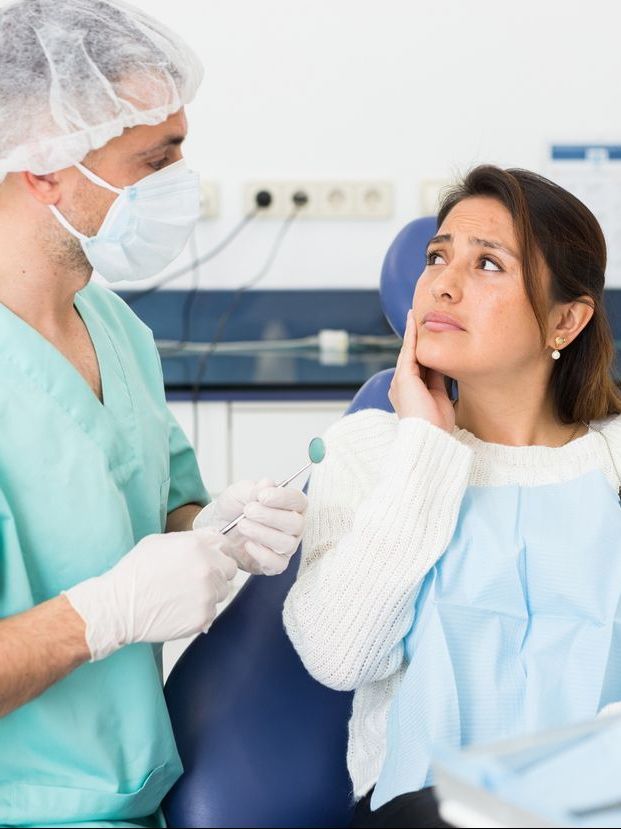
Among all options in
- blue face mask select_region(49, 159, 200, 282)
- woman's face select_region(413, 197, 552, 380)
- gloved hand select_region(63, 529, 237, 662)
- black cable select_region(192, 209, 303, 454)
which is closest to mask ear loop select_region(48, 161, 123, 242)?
blue face mask select_region(49, 159, 200, 282)

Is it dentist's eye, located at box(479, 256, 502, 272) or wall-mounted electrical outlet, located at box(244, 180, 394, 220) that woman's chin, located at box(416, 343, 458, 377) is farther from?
wall-mounted electrical outlet, located at box(244, 180, 394, 220)

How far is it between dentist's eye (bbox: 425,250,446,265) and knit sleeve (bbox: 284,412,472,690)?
31 cm

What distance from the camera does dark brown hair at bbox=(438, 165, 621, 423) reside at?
1576 millimetres

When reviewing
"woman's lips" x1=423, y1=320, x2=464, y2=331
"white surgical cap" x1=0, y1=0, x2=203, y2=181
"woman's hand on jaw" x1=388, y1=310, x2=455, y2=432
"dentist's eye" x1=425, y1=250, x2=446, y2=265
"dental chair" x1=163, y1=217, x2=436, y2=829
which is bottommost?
"dental chair" x1=163, y1=217, x2=436, y2=829

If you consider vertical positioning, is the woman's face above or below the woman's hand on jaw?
above

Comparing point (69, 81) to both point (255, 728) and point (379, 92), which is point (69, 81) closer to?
point (255, 728)

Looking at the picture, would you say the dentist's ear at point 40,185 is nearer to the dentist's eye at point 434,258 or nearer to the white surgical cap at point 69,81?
the white surgical cap at point 69,81

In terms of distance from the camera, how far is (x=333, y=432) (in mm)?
1612

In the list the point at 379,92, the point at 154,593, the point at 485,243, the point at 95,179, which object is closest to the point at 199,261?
the point at 379,92

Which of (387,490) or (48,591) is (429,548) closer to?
(387,490)

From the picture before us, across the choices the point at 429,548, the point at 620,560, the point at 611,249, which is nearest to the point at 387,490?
the point at 429,548

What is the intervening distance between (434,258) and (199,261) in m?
1.36

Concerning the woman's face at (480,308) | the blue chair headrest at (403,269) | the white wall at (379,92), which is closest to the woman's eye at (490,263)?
the woman's face at (480,308)

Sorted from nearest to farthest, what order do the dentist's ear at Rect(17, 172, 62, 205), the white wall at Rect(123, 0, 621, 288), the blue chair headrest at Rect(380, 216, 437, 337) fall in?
the dentist's ear at Rect(17, 172, 62, 205) → the blue chair headrest at Rect(380, 216, 437, 337) → the white wall at Rect(123, 0, 621, 288)
